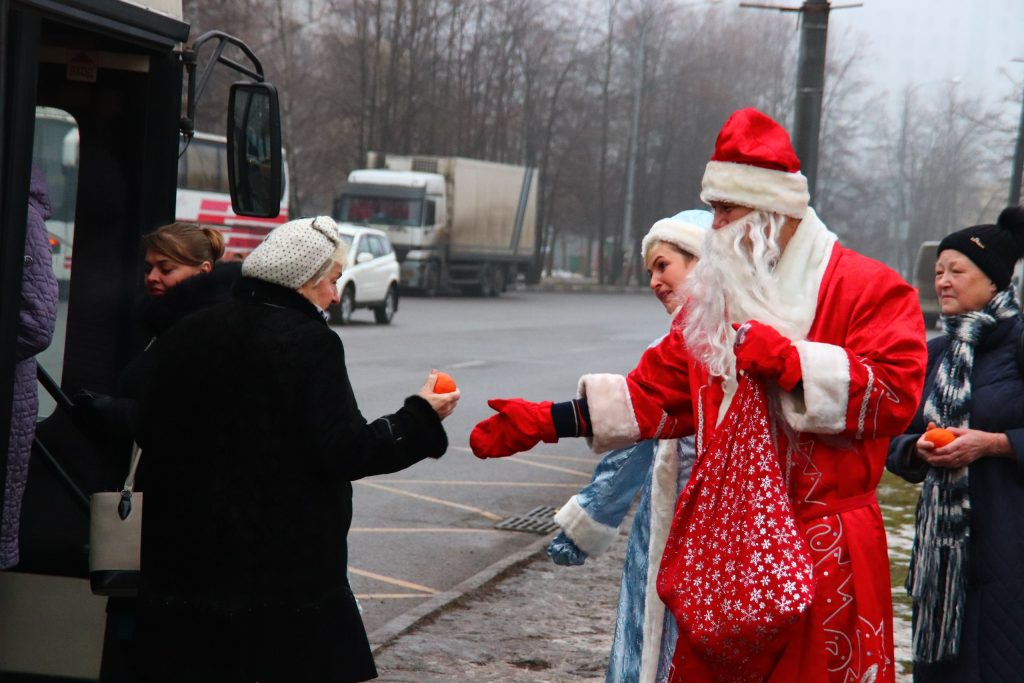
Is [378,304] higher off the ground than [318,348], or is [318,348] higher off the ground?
[318,348]

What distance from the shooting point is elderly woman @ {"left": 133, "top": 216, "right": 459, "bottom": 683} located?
3.29 m

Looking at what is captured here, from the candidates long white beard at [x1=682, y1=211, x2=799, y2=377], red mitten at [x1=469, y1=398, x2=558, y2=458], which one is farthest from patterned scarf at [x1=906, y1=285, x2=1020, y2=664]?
red mitten at [x1=469, y1=398, x2=558, y2=458]

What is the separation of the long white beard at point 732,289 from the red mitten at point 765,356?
6.2 inches

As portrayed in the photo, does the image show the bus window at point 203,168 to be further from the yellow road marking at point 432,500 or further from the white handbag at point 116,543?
the white handbag at point 116,543

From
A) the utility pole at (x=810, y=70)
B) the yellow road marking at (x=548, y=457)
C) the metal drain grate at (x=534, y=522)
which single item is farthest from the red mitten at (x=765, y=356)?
the yellow road marking at (x=548, y=457)

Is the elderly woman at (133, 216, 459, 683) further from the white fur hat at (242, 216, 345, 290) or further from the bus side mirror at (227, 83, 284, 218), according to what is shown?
the bus side mirror at (227, 83, 284, 218)

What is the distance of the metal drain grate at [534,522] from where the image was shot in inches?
333

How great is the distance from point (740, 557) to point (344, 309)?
21.7m

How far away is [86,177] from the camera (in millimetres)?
4352

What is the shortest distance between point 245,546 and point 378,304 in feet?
73.0

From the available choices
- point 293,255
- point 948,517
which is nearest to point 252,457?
point 293,255

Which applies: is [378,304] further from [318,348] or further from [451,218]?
[318,348]

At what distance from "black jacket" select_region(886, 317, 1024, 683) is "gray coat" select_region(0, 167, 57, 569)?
269 centimetres

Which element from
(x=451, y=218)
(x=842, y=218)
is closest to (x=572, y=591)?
(x=451, y=218)
